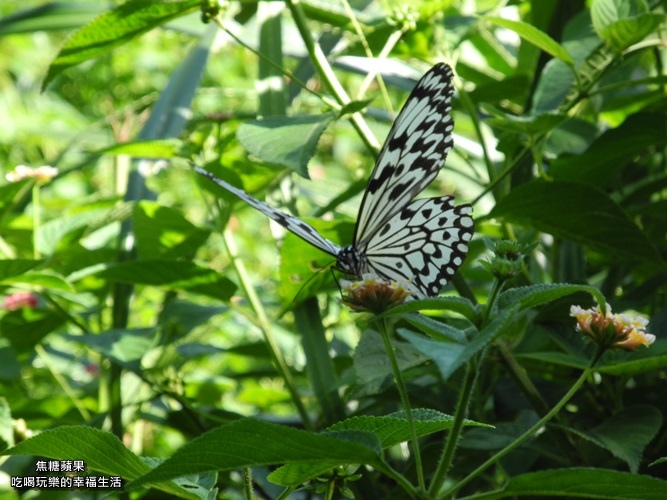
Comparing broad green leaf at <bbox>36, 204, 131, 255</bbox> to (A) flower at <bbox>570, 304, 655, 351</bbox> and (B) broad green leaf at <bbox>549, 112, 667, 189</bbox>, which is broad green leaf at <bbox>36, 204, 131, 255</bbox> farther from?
(A) flower at <bbox>570, 304, 655, 351</bbox>

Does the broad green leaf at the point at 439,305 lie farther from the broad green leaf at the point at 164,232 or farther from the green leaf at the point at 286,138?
the broad green leaf at the point at 164,232

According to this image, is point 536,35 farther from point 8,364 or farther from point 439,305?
point 8,364

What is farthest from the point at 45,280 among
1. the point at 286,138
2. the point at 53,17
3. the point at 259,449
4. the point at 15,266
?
the point at 53,17

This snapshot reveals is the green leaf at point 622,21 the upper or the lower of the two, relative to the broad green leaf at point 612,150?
upper

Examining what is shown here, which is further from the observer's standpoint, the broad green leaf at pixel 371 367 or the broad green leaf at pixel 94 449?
the broad green leaf at pixel 371 367

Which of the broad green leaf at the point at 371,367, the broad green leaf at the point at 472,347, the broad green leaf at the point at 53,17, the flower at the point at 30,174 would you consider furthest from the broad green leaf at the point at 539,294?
the broad green leaf at the point at 53,17

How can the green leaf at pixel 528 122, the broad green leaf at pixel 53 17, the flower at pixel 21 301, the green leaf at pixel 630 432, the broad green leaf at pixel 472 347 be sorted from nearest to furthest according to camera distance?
the broad green leaf at pixel 472 347 < the green leaf at pixel 630 432 < the green leaf at pixel 528 122 < the flower at pixel 21 301 < the broad green leaf at pixel 53 17

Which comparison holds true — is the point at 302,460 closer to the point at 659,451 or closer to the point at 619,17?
the point at 659,451
